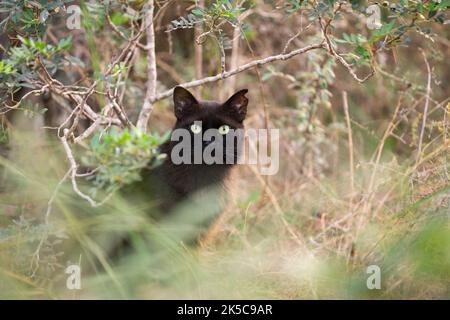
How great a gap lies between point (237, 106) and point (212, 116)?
0.19 metres

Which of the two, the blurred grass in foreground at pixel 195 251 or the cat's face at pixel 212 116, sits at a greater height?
the cat's face at pixel 212 116

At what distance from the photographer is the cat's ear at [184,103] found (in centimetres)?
397

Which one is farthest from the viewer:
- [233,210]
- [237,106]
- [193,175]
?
[233,210]

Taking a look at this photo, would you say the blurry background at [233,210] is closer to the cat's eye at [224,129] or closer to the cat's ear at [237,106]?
the cat's ear at [237,106]

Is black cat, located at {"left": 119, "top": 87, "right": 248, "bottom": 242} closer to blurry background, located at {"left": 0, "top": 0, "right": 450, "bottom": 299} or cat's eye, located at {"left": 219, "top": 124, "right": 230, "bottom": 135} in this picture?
cat's eye, located at {"left": 219, "top": 124, "right": 230, "bottom": 135}

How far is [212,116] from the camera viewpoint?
13.3 ft

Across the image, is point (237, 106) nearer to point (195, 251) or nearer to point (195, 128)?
point (195, 128)

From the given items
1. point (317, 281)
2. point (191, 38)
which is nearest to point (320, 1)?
point (317, 281)

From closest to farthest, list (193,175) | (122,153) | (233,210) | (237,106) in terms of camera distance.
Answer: (122,153)
(193,175)
(237,106)
(233,210)

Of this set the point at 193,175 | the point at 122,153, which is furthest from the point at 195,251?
the point at 122,153

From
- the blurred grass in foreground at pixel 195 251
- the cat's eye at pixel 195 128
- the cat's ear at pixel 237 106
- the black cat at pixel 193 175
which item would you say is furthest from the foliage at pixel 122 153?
the cat's ear at pixel 237 106

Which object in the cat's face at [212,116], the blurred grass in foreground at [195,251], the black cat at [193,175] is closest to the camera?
the blurred grass in foreground at [195,251]

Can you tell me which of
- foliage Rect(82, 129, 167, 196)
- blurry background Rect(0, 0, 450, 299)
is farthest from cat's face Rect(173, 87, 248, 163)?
foliage Rect(82, 129, 167, 196)
